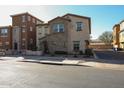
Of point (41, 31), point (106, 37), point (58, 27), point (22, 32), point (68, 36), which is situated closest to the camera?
point (68, 36)

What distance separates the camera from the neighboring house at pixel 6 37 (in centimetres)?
4069

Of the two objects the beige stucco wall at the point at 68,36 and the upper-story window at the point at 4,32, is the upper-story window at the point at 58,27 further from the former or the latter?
the upper-story window at the point at 4,32

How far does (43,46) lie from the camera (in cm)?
3288

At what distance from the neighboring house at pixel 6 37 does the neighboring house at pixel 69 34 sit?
1348 centimetres

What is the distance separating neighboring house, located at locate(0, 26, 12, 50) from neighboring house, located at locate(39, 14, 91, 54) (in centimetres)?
1348

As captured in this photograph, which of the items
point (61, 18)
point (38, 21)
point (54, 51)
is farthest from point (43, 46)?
point (38, 21)

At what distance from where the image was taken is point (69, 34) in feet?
99.5

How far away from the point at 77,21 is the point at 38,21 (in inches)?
708

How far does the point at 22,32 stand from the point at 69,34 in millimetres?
13984

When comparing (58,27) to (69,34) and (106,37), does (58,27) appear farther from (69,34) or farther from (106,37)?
(106,37)

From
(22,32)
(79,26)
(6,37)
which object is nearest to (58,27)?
(79,26)

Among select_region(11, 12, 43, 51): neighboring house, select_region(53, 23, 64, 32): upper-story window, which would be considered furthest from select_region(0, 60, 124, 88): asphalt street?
select_region(11, 12, 43, 51): neighboring house

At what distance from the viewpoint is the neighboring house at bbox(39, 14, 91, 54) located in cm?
3038
